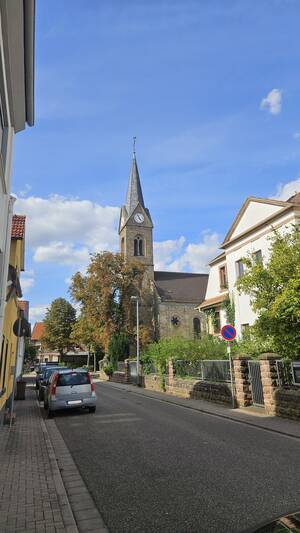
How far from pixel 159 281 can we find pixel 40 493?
191 ft

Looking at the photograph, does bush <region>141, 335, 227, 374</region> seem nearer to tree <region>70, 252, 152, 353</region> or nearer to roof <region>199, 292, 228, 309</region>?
roof <region>199, 292, 228, 309</region>

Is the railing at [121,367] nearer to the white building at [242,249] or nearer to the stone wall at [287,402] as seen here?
the white building at [242,249]

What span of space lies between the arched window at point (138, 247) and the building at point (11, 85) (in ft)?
182

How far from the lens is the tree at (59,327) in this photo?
2596 inches

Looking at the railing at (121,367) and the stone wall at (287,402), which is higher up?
the railing at (121,367)

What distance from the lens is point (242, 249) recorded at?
25.5 meters

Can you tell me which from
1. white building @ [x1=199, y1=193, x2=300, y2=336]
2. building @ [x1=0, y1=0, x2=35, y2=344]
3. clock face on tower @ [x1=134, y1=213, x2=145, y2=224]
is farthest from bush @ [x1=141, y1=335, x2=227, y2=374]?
clock face on tower @ [x1=134, y1=213, x2=145, y2=224]

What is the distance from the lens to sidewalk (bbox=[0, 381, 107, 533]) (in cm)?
442

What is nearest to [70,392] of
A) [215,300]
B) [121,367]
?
[215,300]

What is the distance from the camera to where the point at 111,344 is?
41.3 metres

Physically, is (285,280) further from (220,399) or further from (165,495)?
(165,495)

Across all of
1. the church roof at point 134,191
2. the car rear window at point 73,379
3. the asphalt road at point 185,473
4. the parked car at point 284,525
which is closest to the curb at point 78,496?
the asphalt road at point 185,473

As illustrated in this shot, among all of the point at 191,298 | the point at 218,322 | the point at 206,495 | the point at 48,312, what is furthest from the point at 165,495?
the point at 48,312

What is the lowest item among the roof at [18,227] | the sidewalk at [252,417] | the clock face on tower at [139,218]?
the sidewalk at [252,417]
